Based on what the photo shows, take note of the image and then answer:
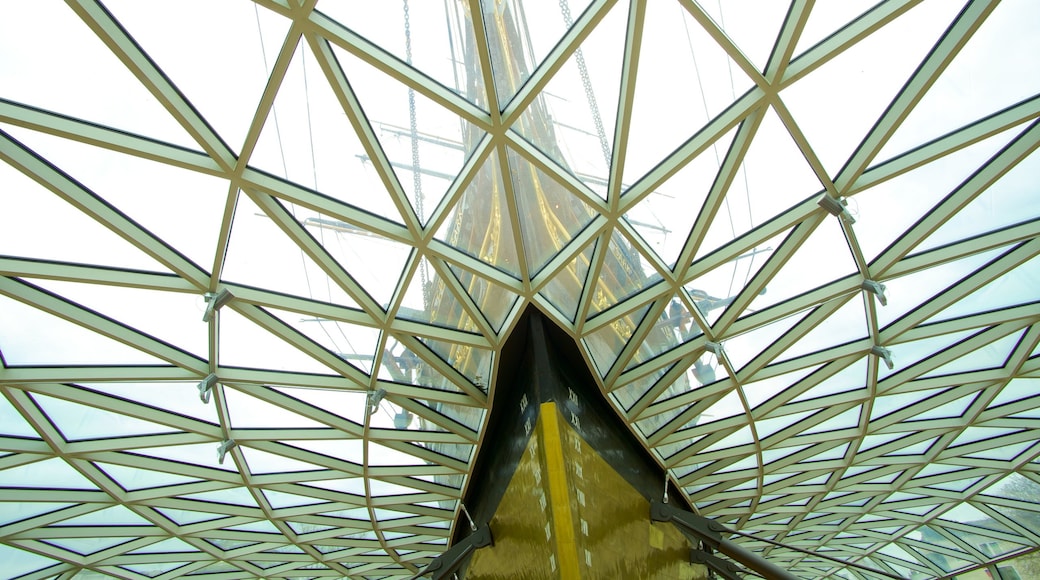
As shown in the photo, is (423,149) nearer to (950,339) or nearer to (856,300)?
(856,300)

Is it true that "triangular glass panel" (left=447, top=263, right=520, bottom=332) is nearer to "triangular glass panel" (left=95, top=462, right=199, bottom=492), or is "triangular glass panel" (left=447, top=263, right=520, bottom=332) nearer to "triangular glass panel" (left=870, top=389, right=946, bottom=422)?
"triangular glass panel" (left=95, top=462, right=199, bottom=492)

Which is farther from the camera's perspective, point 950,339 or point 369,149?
point 950,339

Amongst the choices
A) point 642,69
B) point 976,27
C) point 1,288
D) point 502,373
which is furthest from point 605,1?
point 1,288

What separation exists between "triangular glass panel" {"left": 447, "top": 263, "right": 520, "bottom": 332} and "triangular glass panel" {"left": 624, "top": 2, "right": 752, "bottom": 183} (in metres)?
5.88

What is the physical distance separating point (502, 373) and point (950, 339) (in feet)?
53.8

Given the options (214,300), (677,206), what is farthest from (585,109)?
(214,300)

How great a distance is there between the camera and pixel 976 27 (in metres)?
11.4

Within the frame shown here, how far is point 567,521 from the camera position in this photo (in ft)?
55.1

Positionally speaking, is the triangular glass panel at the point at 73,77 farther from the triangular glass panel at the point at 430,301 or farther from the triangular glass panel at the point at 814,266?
the triangular glass panel at the point at 814,266

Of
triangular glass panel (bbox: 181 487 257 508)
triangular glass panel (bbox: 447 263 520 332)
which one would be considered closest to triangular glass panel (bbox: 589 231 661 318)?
triangular glass panel (bbox: 447 263 520 332)

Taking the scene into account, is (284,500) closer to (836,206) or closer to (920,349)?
(836,206)

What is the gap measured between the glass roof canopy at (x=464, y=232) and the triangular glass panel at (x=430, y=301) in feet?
0.37

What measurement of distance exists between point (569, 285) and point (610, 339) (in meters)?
3.40

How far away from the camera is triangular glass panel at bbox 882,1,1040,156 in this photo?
40.5ft
